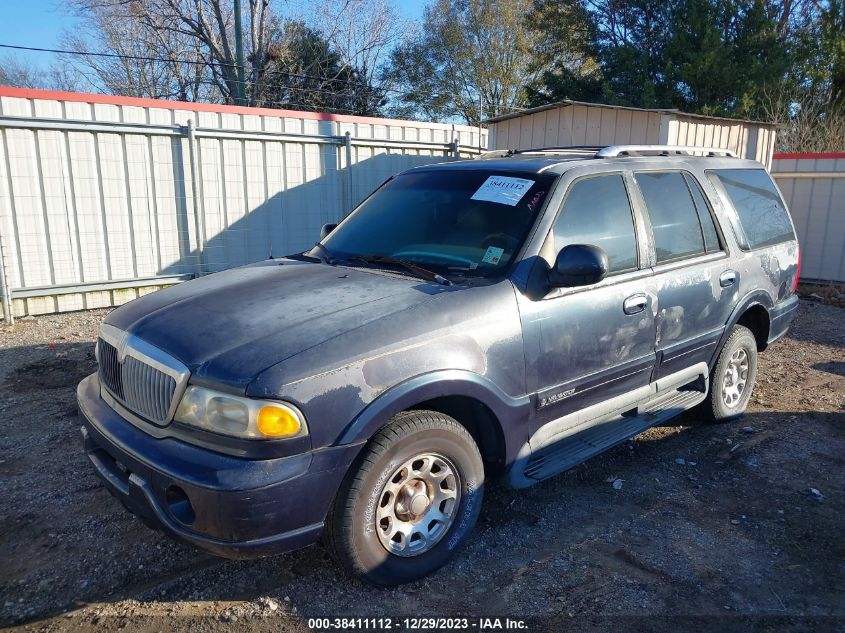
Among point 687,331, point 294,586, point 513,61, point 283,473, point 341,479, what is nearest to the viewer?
point 283,473

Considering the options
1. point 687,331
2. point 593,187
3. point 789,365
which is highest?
point 593,187

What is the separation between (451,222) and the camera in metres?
3.68

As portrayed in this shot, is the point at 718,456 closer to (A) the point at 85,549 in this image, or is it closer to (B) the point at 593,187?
(B) the point at 593,187

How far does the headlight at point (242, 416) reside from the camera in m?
2.44

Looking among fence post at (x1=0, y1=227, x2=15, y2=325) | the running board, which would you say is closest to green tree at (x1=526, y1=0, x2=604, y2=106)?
fence post at (x1=0, y1=227, x2=15, y2=325)

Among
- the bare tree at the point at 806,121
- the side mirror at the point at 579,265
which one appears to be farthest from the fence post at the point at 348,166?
the bare tree at the point at 806,121

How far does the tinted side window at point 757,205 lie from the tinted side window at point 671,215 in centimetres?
53

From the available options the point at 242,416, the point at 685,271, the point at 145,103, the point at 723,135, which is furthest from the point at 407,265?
the point at 723,135

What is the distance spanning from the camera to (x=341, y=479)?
2611 mm

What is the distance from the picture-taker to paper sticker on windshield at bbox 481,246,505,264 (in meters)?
3.35

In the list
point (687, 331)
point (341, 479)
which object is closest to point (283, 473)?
point (341, 479)

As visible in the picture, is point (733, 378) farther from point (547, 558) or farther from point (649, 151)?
point (547, 558)

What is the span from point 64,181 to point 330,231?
5.22m

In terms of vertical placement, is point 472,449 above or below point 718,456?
above
